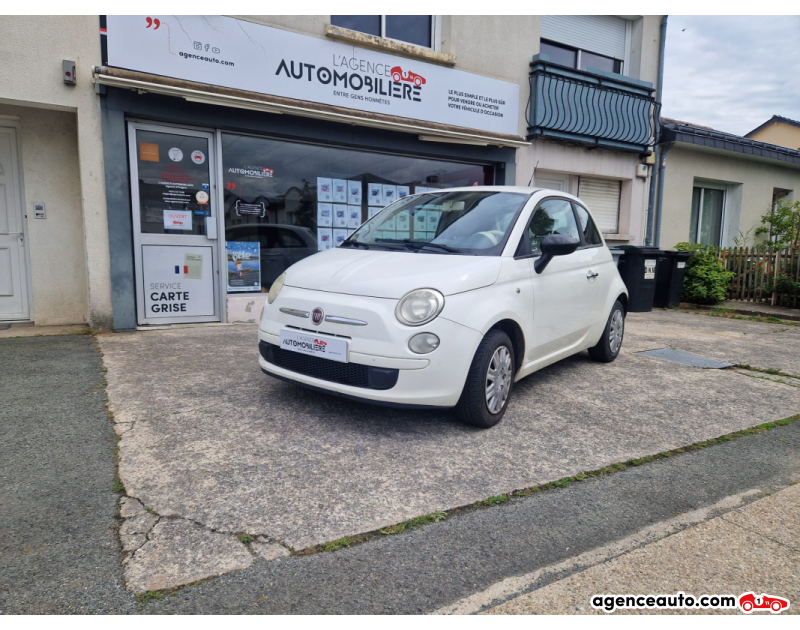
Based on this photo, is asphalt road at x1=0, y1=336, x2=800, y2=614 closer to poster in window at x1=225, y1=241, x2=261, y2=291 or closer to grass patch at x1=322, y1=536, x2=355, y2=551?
grass patch at x1=322, y1=536, x2=355, y2=551

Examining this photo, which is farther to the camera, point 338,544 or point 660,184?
point 660,184

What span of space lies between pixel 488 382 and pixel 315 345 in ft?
3.75

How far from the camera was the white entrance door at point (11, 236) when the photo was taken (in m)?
6.78

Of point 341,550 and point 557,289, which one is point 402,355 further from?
point 557,289

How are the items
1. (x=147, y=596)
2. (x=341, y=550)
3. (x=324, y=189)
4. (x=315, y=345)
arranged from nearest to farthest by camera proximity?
(x=147, y=596) < (x=341, y=550) < (x=315, y=345) < (x=324, y=189)

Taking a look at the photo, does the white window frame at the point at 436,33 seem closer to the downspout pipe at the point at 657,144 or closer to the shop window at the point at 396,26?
the shop window at the point at 396,26

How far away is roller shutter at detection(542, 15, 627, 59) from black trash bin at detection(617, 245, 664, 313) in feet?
14.1

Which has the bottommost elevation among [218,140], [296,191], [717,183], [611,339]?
[611,339]

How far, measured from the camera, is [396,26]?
8602 mm

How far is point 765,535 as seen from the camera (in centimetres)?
246

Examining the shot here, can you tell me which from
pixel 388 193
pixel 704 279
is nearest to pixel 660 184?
pixel 704 279

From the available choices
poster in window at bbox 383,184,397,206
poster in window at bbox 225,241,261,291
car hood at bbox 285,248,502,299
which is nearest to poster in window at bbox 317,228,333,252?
poster in window at bbox 225,241,261,291

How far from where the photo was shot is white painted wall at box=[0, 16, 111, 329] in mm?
5883

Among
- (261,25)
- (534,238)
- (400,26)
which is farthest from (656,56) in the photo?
(534,238)
